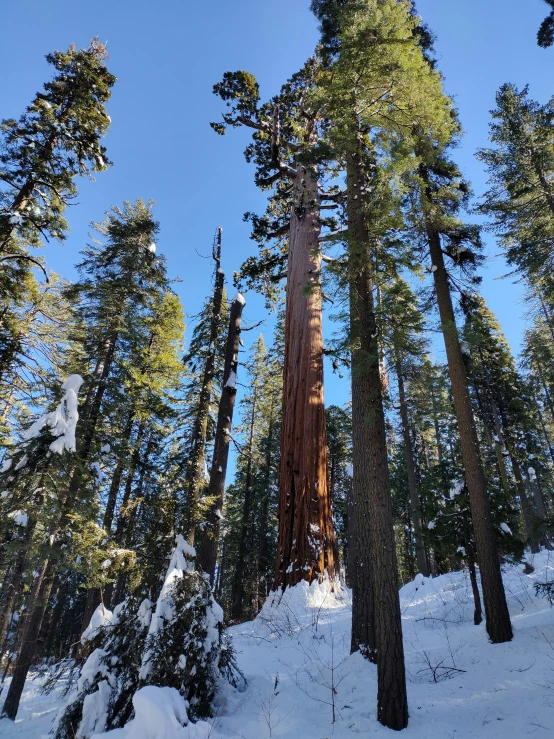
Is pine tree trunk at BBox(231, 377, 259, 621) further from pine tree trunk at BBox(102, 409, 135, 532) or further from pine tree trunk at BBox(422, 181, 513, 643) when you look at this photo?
pine tree trunk at BBox(422, 181, 513, 643)

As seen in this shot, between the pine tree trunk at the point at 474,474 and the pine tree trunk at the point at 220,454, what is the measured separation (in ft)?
18.5

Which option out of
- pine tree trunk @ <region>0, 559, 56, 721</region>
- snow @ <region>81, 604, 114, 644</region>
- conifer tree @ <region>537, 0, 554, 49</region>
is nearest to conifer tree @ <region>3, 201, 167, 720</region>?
pine tree trunk @ <region>0, 559, 56, 721</region>

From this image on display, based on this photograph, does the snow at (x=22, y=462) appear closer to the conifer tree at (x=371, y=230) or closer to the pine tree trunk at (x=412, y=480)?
the conifer tree at (x=371, y=230)

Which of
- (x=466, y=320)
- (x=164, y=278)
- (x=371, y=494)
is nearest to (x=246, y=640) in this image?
(x=371, y=494)

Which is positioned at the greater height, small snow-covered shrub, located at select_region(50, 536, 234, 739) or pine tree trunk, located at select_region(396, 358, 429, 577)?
pine tree trunk, located at select_region(396, 358, 429, 577)

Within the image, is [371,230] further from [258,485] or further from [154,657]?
[258,485]

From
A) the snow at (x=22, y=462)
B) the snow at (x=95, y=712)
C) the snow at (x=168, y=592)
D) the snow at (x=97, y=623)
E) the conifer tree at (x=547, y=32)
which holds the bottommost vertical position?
the snow at (x=95, y=712)

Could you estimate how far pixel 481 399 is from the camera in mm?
20875

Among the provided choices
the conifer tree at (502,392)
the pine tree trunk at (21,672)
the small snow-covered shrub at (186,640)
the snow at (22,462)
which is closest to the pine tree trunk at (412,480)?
the conifer tree at (502,392)

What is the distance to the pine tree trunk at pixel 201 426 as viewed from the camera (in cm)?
778

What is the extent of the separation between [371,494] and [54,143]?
1030cm

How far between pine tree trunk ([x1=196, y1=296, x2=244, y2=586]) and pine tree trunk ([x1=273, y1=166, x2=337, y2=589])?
1.99 meters

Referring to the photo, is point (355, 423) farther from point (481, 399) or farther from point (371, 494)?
point (481, 399)

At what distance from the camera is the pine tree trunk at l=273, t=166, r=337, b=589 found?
8.25 metres
